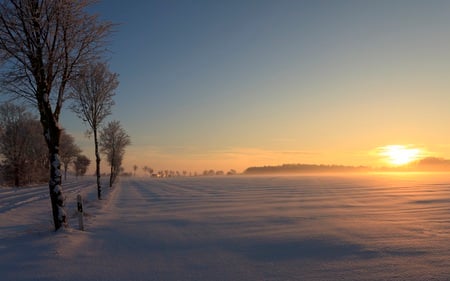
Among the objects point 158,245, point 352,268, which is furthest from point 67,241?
point 352,268

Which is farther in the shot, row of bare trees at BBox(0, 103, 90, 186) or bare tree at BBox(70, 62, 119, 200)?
row of bare trees at BBox(0, 103, 90, 186)

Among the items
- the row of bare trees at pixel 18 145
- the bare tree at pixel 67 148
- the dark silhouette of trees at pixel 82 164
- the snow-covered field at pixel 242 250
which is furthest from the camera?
the dark silhouette of trees at pixel 82 164

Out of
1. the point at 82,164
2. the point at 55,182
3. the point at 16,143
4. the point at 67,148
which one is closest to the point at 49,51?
the point at 55,182

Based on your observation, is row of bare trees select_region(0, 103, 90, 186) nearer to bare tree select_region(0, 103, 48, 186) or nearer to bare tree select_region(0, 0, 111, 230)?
bare tree select_region(0, 103, 48, 186)

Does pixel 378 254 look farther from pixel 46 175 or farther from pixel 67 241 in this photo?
pixel 46 175

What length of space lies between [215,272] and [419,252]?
4.23 meters

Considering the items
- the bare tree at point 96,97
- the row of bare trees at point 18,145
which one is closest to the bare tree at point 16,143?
the row of bare trees at point 18,145

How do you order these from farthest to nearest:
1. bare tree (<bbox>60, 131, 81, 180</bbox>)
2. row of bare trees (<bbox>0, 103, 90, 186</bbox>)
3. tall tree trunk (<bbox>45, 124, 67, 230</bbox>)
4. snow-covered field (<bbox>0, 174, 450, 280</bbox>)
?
bare tree (<bbox>60, 131, 81, 180</bbox>) < row of bare trees (<bbox>0, 103, 90, 186</bbox>) < tall tree trunk (<bbox>45, 124, 67, 230</bbox>) < snow-covered field (<bbox>0, 174, 450, 280</bbox>)

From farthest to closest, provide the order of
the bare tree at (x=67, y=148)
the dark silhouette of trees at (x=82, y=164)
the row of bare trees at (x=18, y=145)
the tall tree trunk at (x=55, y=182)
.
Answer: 1. the dark silhouette of trees at (x=82, y=164)
2. the bare tree at (x=67, y=148)
3. the row of bare trees at (x=18, y=145)
4. the tall tree trunk at (x=55, y=182)

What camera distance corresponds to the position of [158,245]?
327 inches

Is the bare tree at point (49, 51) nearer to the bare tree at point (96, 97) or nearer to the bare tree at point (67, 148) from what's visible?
the bare tree at point (96, 97)

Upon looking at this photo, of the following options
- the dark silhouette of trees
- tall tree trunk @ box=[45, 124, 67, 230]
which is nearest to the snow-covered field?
tall tree trunk @ box=[45, 124, 67, 230]

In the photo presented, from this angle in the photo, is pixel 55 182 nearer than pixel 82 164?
Yes

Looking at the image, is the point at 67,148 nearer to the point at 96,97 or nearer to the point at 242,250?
the point at 96,97
